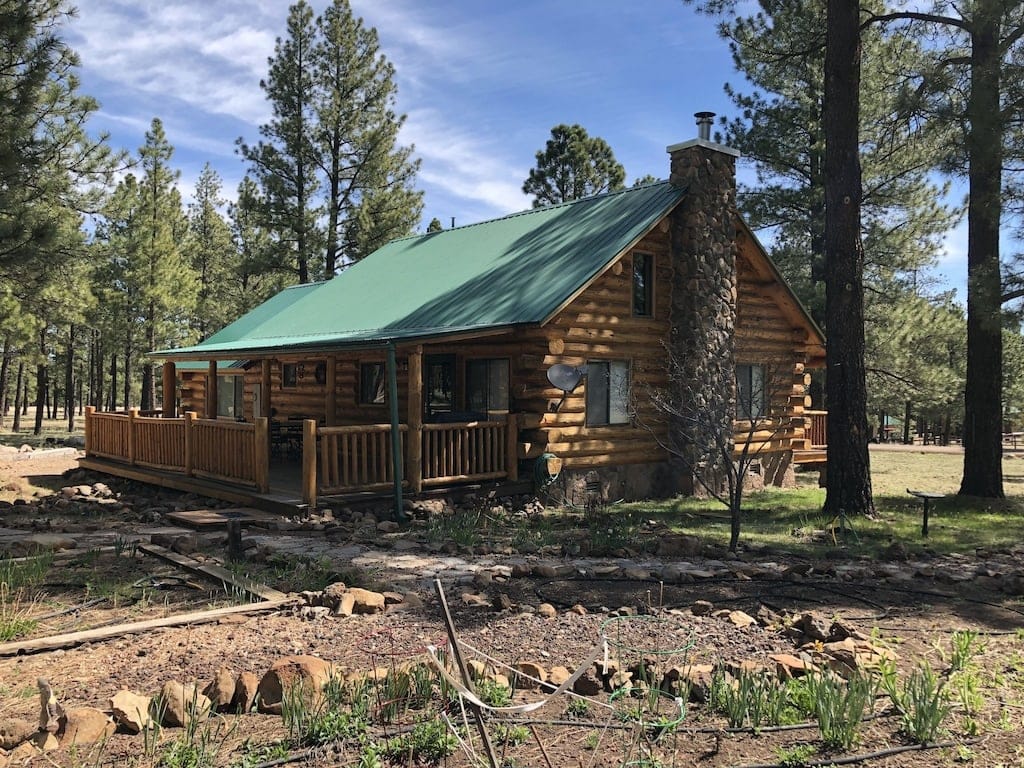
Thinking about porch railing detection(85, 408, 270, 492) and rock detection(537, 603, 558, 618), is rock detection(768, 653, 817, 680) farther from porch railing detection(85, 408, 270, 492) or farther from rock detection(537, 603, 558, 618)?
porch railing detection(85, 408, 270, 492)

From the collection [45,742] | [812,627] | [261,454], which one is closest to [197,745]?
[45,742]

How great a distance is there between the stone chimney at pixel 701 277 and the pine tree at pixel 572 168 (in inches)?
927

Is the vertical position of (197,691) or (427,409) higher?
(427,409)

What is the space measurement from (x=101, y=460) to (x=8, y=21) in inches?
351

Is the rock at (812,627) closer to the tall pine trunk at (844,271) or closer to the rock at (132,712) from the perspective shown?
the rock at (132,712)

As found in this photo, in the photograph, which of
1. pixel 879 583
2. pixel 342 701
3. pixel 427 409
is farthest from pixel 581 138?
pixel 342 701

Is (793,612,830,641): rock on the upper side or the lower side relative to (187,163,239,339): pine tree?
lower

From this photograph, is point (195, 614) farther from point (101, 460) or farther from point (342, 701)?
point (101, 460)

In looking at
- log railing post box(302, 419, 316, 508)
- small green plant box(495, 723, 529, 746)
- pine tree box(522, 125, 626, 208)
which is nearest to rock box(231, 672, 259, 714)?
small green plant box(495, 723, 529, 746)

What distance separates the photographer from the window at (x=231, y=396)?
24469mm

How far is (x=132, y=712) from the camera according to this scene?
420 centimetres

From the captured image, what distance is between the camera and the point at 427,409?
53.7 ft

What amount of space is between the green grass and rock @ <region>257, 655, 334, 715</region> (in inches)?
265

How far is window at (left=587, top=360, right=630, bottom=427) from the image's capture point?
48.7 feet
